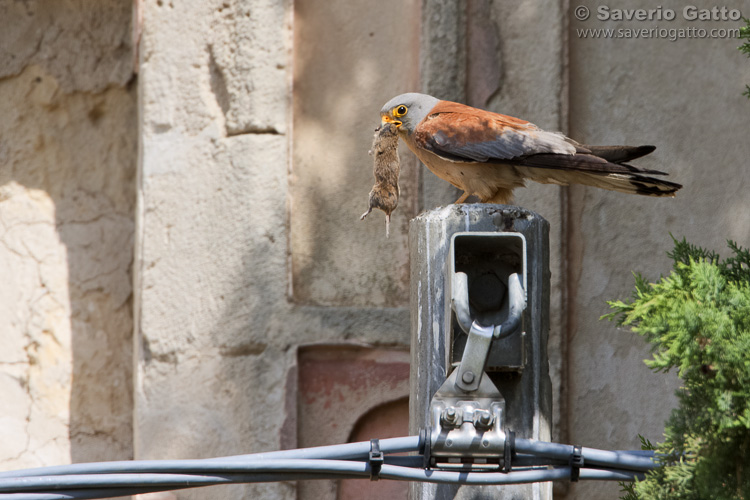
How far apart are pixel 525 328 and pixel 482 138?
4.53ft

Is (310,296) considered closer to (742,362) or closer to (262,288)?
(262,288)

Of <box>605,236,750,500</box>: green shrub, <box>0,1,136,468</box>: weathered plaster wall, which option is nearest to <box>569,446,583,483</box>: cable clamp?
<box>605,236,750,500</box>: green shrub

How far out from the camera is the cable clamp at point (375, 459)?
1427 mm

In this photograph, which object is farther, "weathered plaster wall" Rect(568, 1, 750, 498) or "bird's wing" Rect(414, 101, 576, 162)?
"weathered plaster wall" Rect(568, 1, 750, 498)

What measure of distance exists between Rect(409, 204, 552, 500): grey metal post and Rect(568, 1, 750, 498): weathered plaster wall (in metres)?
2.14

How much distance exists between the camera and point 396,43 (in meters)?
3.90

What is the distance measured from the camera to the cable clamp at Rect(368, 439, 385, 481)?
1427 millimetres

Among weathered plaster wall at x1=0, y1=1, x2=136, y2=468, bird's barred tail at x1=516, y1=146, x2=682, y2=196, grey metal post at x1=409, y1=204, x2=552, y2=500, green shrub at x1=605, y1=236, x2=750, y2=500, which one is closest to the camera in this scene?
green shrub at x1=605, y1=236, x2=750, y2=500

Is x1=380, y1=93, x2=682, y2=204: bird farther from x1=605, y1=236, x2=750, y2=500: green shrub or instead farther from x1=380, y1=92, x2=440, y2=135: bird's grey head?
x1=605, y1=236, x2=750, y2=500: green shrub

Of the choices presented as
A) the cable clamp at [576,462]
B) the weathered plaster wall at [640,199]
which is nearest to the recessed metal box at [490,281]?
the cable clamp at [576,462]

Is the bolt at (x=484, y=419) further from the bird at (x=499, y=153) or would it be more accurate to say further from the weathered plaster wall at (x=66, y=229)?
the weathered plaster wall at (x=66, y=229)

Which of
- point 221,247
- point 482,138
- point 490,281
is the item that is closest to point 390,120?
point 482,138

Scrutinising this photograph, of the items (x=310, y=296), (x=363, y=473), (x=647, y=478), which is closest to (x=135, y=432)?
(x=310, y=296)

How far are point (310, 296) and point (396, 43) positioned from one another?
1.30 m
